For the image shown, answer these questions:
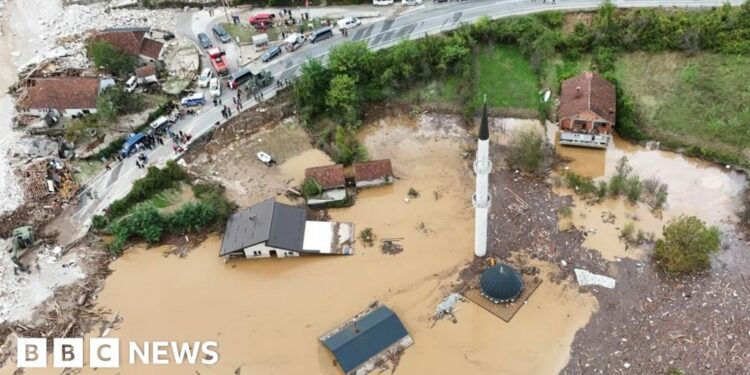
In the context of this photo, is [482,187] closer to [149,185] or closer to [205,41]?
[149,185]

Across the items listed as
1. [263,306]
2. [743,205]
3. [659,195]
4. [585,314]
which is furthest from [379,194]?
[743,205]

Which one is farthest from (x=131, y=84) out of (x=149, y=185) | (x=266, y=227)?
(x=266, y=227)

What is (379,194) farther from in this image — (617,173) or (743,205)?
(743,205)

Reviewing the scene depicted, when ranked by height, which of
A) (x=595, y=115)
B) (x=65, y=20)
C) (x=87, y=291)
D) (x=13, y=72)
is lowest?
(x=87, y=291)

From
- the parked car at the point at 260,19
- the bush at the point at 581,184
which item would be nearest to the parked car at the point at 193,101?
the parked car at the point at 260,19

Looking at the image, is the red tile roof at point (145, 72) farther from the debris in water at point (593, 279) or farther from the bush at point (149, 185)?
the debris in water at point (593, 279)
